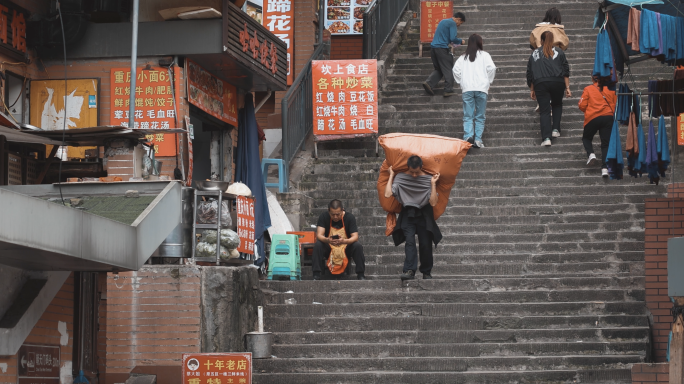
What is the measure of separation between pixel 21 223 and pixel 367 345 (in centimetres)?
530

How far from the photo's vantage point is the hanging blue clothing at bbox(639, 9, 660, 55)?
9.23 meters

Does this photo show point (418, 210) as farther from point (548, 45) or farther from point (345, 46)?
point (345, 46)

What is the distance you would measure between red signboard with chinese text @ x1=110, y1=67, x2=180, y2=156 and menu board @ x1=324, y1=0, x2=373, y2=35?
33.0 feet

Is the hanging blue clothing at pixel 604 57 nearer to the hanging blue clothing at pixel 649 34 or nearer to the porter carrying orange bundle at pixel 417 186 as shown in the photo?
the hanging blue clothing at pixel 649 34

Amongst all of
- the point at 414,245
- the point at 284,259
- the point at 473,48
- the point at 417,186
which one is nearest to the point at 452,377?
the point at 414,245

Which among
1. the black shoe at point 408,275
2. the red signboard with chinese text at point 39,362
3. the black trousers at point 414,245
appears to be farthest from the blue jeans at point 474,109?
the red signboard with chinese text at point 39,362

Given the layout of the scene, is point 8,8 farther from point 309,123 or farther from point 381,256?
point 309,123

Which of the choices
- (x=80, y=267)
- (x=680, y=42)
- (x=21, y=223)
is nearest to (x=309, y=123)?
(x=680, y=42)

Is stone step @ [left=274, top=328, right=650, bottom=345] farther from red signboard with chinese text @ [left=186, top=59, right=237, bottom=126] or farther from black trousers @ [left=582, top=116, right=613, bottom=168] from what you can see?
black trousers @ [left=582, top=116, right=613, bottom=168]

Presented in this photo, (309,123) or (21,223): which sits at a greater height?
(309,123)

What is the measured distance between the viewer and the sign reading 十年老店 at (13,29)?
11227 mm

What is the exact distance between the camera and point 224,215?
11.3 meters

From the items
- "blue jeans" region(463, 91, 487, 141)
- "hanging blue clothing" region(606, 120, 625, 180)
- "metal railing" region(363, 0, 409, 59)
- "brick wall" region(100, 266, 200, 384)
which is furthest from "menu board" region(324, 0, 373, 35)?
"brick wall" region(100, 266, 200, 384)

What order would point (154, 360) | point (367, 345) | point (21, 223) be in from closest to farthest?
point (21, 223)
point (154, 360)
point (367, 345)
